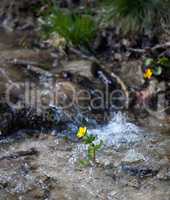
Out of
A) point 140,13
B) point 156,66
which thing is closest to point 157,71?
point 156,66

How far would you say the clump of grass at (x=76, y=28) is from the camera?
568 centimetres

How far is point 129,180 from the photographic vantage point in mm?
3732

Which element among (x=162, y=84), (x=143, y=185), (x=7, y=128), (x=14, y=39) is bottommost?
(x=143, y=185)

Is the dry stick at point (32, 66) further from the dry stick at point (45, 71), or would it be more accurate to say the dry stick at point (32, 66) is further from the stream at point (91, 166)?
the stream at point (91, 166)

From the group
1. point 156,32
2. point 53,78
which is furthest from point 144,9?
point 53,78

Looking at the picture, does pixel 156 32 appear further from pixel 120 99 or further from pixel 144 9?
pixel 120 99

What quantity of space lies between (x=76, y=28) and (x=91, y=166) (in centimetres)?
224

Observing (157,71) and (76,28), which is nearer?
(157,71)

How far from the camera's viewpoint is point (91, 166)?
3908 millimetres

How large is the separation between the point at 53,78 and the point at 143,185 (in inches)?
75.4

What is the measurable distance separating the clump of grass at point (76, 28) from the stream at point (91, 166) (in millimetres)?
1355

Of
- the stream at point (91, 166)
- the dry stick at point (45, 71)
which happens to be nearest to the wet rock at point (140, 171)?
the stream at point (91, 166)

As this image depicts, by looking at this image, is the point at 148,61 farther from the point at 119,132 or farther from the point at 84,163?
the point at 84,163

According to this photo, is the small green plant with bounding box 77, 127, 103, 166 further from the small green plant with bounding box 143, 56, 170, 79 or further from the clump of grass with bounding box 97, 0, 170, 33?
the clump of grass with bounding box 97, 0, 170, 33
